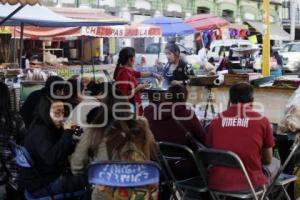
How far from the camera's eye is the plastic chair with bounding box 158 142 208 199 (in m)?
4.09

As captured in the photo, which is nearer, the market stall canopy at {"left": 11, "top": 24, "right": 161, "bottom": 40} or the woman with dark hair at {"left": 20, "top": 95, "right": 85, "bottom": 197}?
the woman with dark hair at {"left": 20, "top": 95, "right": 85, "bottom": 197}

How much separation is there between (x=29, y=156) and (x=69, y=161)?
0.96 feet

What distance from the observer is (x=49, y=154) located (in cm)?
373

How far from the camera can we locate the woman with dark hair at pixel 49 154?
3.75 meters

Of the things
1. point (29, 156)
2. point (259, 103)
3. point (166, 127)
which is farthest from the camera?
point (259, 103)

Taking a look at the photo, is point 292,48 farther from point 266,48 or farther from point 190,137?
point 190,137

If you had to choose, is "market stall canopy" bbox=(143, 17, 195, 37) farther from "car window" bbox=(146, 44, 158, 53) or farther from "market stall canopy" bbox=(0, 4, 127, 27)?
"market stall canopy" bbox=(0, 4, 127, 27)

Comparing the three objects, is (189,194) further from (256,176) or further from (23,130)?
(23,130)

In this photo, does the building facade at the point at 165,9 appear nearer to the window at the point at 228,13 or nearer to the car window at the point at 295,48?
the window at the point at 228,13

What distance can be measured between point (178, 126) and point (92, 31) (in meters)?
8.30

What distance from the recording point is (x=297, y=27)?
160 feet

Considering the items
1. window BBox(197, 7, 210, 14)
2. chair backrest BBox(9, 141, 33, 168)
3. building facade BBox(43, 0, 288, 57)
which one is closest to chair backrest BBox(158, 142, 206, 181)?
chair backrest BBox(9, 141, 33, 168)

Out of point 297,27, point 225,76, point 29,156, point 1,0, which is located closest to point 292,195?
point 225,76

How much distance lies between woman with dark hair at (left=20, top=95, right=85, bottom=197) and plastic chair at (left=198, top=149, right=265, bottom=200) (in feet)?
3.00
